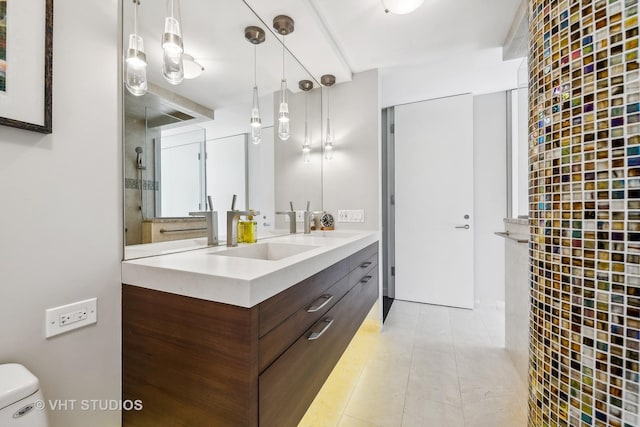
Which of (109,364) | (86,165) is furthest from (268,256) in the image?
(86,165)

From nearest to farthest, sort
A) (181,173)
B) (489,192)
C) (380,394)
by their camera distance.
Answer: (181,173)
(380,394)
(489,192)

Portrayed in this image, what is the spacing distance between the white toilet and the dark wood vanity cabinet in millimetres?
274

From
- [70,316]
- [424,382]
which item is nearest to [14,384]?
[70,316]

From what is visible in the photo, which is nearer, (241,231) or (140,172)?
(140,172)

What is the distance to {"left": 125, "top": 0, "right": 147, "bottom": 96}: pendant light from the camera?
96 cm

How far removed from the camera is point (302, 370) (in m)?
0.96

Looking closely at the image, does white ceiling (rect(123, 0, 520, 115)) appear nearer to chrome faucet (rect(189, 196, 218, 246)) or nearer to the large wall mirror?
the large wall mirror

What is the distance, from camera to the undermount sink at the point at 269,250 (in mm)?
1365

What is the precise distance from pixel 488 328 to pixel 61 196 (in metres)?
3.15

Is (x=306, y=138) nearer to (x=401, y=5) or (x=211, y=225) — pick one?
(x=401, y=5)

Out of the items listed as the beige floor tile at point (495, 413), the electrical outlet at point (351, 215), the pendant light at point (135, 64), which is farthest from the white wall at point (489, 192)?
the pendant light at point (135, 64)

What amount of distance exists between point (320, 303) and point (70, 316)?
816mm

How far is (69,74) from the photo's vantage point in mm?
837

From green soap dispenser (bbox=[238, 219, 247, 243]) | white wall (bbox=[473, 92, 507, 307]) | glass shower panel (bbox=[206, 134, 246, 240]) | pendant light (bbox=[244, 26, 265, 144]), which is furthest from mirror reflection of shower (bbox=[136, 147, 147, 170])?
white wall (bbox=[473, 92, 507, 307])
